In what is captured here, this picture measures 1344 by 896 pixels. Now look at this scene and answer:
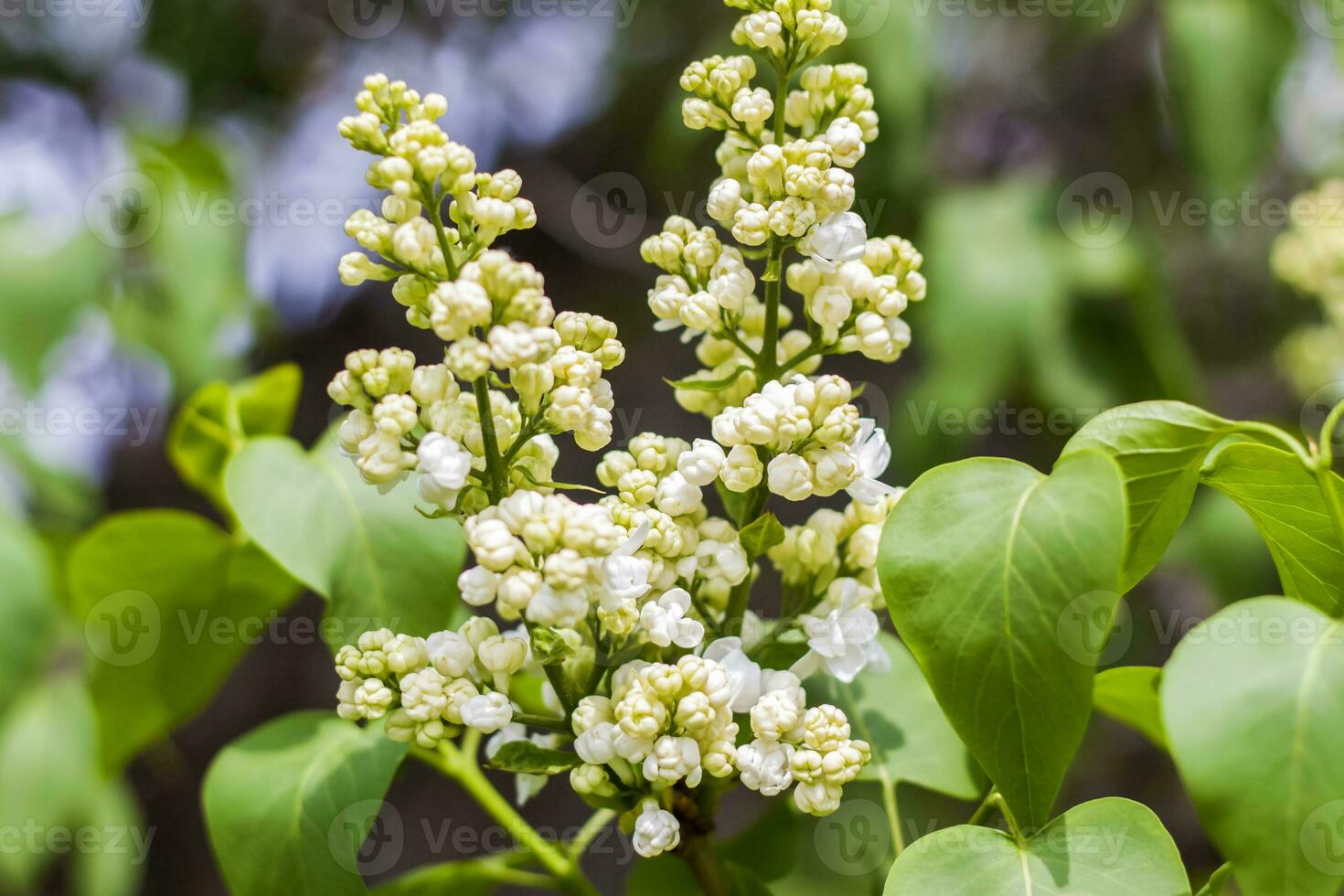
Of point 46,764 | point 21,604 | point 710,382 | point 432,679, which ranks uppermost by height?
point 710,382

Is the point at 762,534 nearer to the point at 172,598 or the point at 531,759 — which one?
the point at 531,759

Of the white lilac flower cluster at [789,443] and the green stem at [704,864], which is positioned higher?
the white lilac flower cluster at [789,443]

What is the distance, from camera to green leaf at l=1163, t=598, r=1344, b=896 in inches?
13.5

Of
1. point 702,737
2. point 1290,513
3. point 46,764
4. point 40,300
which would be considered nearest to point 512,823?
point 702,737

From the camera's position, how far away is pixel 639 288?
225 cm

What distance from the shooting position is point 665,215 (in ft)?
7.38

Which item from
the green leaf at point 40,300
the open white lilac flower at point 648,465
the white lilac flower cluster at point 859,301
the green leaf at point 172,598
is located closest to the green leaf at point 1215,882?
the open white lilac flower at point 648,465

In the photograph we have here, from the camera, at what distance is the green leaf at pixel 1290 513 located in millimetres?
454

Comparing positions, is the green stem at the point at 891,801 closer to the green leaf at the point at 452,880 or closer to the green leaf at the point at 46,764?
the green leaf at the point at 452,880

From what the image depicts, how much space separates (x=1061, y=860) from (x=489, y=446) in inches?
10.9

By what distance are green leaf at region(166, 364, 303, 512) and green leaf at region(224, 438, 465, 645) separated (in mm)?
180

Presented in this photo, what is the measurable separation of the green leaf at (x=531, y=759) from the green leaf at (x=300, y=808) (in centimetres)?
9

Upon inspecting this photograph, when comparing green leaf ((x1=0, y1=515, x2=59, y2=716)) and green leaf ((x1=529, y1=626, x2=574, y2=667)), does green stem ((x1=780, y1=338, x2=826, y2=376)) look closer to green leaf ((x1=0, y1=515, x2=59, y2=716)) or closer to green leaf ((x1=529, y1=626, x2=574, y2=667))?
green leaf ((x1=529, y1=626, x2=574, y2=667))

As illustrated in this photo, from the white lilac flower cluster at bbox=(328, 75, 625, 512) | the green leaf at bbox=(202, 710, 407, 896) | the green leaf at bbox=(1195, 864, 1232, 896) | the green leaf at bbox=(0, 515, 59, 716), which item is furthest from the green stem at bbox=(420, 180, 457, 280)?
the green leaf at bbox=(0, 515, 59, 716)
